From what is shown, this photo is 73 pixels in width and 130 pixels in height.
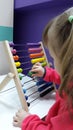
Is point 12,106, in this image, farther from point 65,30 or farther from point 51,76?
point 65,30

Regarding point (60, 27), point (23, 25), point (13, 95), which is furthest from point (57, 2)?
point (60, 27)

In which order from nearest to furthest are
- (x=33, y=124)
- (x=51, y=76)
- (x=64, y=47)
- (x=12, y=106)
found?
1. (x=64, y=47)
2. (x=33, y=124)
3. (x=12, y=106)
4. (x=51, y=76)

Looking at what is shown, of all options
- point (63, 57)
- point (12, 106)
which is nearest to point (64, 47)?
point (63, 57)

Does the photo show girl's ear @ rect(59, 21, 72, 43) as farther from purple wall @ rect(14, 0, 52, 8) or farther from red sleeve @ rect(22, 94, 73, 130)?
purple wall @ rect(14, 0, 52, 8)

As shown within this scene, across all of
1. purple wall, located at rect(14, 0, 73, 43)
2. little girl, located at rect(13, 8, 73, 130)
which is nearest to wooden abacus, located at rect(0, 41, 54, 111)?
purple wall, located at rect(14, 0, 73, 43)

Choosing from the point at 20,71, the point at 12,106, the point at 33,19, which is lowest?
the point at 12,106

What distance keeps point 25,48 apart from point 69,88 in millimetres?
1048

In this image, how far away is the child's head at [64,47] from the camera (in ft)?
1.49

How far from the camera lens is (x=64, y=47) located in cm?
46

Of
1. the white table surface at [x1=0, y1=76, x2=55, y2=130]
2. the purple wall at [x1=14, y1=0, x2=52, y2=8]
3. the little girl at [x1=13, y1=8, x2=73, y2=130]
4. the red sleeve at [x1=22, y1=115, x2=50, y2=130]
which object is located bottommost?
the white table surface at [x1=0, y1=76, x2=55, y2=130]

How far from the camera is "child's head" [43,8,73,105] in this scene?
0.45m

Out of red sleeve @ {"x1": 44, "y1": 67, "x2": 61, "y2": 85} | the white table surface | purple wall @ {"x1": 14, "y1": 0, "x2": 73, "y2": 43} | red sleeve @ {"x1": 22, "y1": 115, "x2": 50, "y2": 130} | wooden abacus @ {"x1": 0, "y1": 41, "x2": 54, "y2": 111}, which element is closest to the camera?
red sleeve @ {"x1": 22, "y1": 115, "x2": 50, "y2": 130}

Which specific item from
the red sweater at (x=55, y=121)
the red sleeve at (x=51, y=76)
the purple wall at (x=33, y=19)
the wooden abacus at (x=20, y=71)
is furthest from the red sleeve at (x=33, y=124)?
the purple wall at (x=33, y=19)

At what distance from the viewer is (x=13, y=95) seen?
3.36 ft
